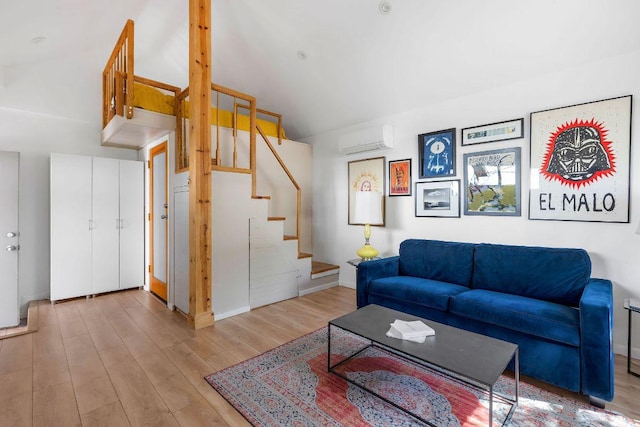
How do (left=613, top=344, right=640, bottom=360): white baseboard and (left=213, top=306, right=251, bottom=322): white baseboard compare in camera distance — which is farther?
(left=213, top=306, right=251, bottom=322): white baseboard

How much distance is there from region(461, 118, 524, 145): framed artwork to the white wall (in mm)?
55

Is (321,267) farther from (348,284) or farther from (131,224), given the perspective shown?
(131,224)

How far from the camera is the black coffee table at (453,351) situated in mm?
1557

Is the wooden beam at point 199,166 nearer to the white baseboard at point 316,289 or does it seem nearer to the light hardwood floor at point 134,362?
the light hardwood floor at point 134,362

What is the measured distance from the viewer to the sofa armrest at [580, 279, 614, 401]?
5.96 ft

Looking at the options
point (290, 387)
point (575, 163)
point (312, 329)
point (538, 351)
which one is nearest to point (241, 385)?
point (290, 387)

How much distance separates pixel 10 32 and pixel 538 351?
4.96 meters

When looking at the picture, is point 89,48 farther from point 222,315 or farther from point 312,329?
point 312,329

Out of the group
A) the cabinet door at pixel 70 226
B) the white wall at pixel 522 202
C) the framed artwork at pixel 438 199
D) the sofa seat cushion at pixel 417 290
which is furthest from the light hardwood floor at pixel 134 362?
the framed artwork at pixel 438 199

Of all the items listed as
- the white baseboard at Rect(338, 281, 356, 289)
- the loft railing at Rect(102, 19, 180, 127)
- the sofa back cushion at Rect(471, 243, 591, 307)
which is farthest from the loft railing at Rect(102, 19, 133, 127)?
the sofa back cushion at Rect(471, 243, 591, 307)

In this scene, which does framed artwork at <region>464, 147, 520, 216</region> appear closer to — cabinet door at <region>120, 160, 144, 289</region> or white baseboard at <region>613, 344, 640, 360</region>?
white baseboard at <region>613, 344, 640, 360</region>

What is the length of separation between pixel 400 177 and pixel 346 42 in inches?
67.5

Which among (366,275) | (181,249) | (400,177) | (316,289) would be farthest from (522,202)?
(181,249)

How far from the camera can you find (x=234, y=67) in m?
4.34
